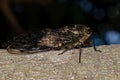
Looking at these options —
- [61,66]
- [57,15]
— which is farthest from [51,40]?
[57,15]

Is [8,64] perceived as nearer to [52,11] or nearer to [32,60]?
[32,60]

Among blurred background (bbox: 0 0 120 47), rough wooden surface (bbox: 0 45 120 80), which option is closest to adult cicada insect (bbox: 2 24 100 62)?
rough wooden surface (bbox: 0 45 120 80)

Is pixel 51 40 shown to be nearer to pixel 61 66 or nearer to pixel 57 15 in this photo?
pixel 61 66

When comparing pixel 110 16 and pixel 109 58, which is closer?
pixel 109 58

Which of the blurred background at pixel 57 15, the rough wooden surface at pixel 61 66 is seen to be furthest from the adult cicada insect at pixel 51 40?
the blurred background at pixel 57 15

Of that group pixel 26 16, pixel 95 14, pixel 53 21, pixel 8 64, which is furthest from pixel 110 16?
pixel 8 64

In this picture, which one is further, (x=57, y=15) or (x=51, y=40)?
(x=57, y=15)

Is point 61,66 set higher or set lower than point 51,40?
lower
